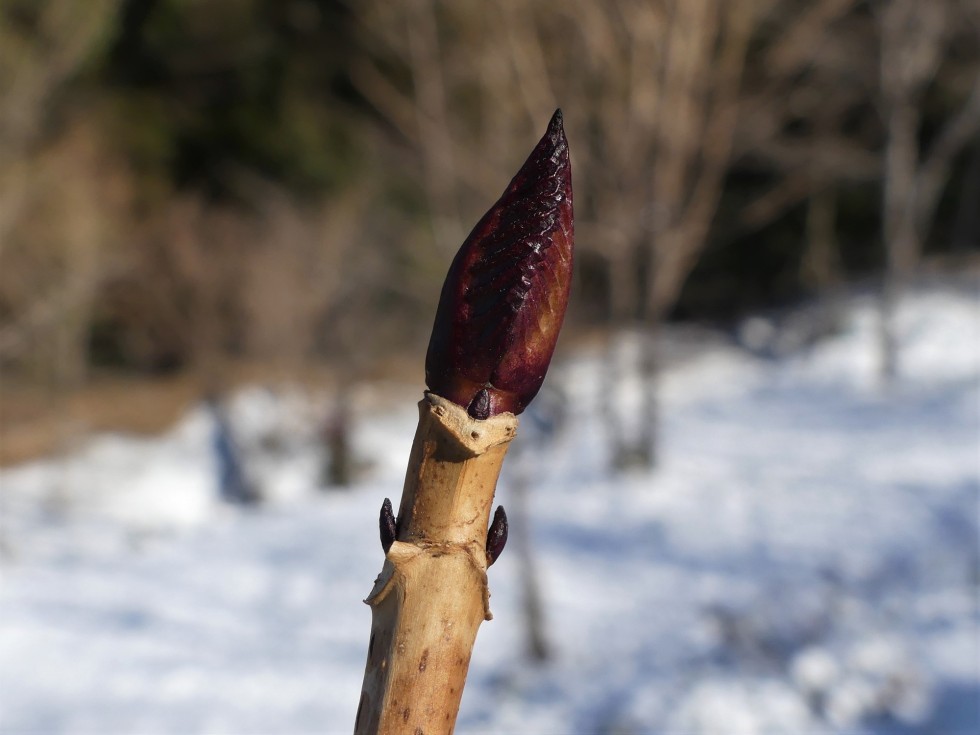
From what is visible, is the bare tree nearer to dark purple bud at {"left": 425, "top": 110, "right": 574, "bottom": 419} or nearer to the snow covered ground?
the snow covered ground

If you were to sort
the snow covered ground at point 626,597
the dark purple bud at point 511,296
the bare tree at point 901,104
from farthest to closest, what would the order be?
the bare tree at point 901,104, the snow covered ground at point 626,597, the dark purple bud at point 511,296

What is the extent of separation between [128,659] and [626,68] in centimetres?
478

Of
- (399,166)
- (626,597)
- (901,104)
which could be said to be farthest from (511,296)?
(399,166)

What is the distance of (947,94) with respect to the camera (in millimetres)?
11055

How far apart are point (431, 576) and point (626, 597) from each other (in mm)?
3759

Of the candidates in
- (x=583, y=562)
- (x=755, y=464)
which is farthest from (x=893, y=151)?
(x=583, y=562)

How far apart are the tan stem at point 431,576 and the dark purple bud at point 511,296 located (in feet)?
0.06

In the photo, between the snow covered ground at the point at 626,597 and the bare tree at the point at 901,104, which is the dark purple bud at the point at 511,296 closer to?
the snow covered ground at the point at 626,597

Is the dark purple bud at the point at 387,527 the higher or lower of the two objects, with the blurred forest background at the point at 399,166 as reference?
lower

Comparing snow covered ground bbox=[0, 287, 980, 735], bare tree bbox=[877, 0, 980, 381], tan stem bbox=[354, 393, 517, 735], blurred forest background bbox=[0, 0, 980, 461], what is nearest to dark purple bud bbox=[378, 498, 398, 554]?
tan stem bbox=[354, 393, 517, 735]

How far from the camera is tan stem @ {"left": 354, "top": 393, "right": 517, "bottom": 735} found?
534 mm

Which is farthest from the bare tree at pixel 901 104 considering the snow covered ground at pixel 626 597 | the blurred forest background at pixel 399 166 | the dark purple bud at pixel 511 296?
the dark purple bud at pixel 511 296

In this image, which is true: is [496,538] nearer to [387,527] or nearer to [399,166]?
[387,527]

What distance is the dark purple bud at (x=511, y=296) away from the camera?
515mm
